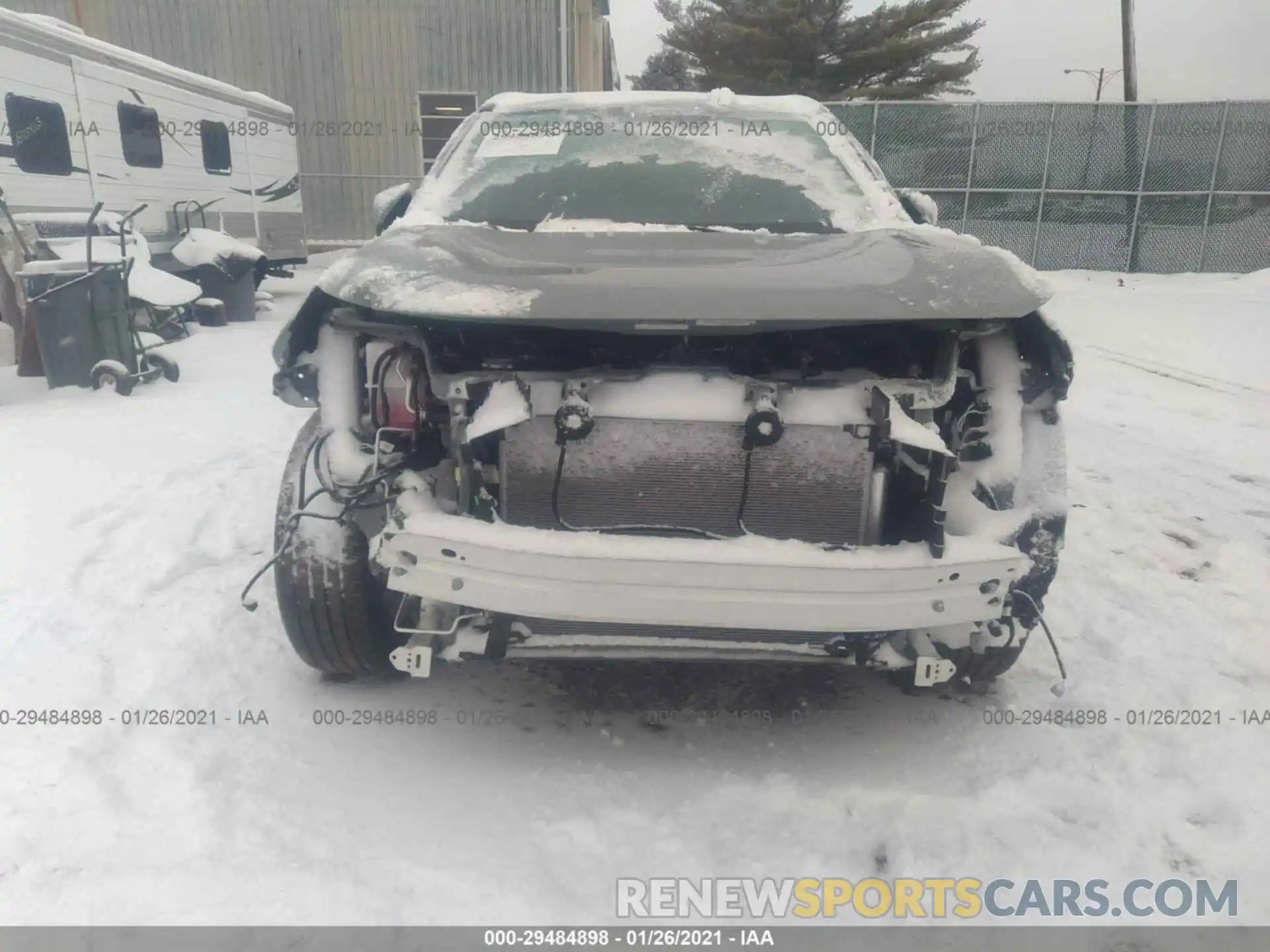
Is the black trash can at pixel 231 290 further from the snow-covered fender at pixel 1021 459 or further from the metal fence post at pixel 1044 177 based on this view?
the metal fence post at pixel 1044 177

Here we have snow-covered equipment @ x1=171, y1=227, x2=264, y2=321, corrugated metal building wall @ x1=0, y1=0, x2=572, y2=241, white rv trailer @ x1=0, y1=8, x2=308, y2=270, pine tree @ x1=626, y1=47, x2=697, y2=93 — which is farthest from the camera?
pine tree @ x1=626, y1=47, x2=697, y2=93

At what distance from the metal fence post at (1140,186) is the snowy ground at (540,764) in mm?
12011

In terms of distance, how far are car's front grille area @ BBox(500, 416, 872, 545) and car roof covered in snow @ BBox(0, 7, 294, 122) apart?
8051mm

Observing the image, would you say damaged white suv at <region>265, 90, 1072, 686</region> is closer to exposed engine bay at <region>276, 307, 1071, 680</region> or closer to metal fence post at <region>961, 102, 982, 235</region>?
exposed engine bay at <region>276, 307, 1071, 680</region>

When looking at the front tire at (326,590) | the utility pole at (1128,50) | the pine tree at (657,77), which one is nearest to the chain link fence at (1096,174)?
the utility pole at (1128,50)

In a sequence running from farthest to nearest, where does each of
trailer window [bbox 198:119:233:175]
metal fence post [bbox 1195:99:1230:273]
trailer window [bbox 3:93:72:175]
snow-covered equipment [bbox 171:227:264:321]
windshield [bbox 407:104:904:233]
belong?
metal fence post [bbox 1195:99:1230:273]
trailer window [bbox 198:119:233:175]
snow-covered equipment [bbox 171:227:264:321]
trailer window [bbox 3:93:72:175]
windshield [bbox 407:104:904:233]

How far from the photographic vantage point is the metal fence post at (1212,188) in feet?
44.3

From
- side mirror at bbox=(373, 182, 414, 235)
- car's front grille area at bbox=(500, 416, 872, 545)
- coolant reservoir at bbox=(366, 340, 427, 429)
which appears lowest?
car's front grille area at bbox=(500, 416, 872, 545)

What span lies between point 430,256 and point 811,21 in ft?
71.4

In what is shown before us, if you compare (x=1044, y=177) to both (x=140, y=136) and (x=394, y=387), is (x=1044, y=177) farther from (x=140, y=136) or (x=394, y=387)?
(x=394, y=387)

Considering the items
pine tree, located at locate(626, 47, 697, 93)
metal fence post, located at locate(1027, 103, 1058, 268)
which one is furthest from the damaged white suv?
pine tree, located at locate(626, 47, 697, 93)

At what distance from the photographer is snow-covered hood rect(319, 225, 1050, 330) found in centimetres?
204

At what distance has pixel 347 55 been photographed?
1772 centimetres

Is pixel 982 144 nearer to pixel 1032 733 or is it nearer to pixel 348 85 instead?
pixel 348 85
